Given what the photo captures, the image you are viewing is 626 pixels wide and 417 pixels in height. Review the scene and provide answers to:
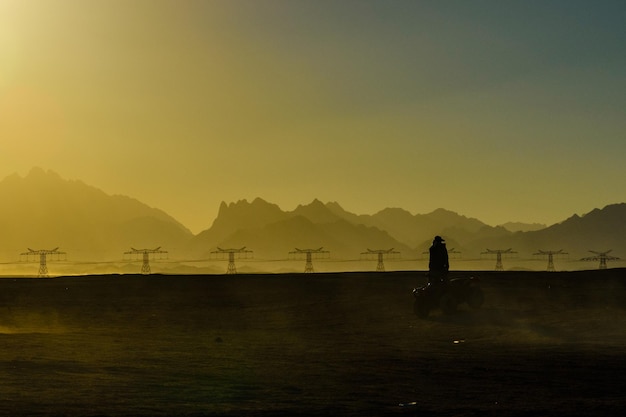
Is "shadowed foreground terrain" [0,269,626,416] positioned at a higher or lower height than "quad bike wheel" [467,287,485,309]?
lower

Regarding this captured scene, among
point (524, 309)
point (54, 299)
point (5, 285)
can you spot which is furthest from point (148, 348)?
point (5, 285)

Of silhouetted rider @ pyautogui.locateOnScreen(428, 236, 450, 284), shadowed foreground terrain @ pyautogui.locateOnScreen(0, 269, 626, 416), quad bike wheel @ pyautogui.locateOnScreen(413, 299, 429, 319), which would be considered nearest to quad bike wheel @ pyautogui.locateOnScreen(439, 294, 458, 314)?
shadowed foreground terrain @ pyautogui.locateOnScreen(0, 269, 626, 416)

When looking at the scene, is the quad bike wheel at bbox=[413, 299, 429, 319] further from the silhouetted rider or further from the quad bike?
the silhouetted rider

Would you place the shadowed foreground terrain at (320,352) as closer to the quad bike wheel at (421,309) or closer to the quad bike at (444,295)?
the quad bike wheel at (421,309)

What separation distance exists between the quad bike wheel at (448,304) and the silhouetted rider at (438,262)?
861 mm

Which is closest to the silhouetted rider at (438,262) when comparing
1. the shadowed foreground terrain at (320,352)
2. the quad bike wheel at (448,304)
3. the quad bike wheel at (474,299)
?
the quad bike wheel at (448,304)

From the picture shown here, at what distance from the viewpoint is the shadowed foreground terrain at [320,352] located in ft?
61.1

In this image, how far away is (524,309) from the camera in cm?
4050

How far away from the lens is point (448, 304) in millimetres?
38531

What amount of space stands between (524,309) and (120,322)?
1675cm

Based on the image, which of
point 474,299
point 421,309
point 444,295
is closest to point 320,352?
point 421,309

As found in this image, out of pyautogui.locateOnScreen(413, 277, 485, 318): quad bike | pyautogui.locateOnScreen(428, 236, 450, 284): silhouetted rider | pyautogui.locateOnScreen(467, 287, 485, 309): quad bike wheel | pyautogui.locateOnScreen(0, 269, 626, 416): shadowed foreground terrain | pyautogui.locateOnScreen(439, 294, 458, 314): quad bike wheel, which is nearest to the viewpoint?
pyautogui.locateOnScreen(0, 269, 626, 416): shadowed foreground terrain

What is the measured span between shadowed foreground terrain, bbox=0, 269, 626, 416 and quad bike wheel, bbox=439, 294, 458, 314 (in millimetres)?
514

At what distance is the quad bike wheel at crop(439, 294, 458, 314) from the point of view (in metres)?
38.5
